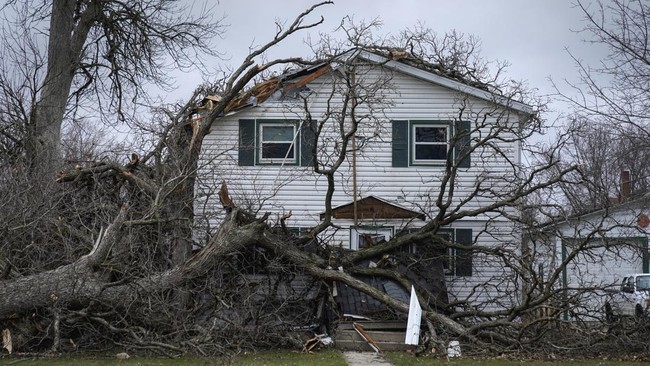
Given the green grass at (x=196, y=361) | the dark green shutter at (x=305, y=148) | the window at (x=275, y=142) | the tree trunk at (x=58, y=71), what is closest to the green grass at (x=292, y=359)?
the green grass at (x=196, y=361)

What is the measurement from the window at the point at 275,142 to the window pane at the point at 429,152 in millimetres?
2969

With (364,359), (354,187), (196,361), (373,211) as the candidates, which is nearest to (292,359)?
(364,359)

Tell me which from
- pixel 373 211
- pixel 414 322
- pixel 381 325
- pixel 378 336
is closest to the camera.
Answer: pixel 414 322

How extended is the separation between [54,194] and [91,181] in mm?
1258

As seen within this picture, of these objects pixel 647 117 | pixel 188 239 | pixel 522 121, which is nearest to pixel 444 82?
pixel 522 121

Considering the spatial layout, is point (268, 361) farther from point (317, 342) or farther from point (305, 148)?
point (305, 148)

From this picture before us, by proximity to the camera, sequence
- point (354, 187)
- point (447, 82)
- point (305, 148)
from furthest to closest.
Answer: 1. point (447, 82)
2. point (305, 148)
3. point (354, 187)

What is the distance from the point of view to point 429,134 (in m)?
19.5

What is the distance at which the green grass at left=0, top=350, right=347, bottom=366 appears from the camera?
11836mm

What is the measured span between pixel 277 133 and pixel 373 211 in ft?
9.72

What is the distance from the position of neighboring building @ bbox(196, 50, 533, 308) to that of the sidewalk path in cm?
505

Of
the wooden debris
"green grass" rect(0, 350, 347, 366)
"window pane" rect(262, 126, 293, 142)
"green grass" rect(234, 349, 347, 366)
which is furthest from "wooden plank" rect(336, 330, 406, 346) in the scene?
"window pane" rect(262, 126, 293, 142)

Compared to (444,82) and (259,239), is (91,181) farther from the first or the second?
(444,82)

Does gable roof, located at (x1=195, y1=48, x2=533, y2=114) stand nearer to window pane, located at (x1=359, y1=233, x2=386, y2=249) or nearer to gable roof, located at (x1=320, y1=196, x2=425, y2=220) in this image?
gable roof, located at (x1=320, y1=196, x2=425, y2=220)
